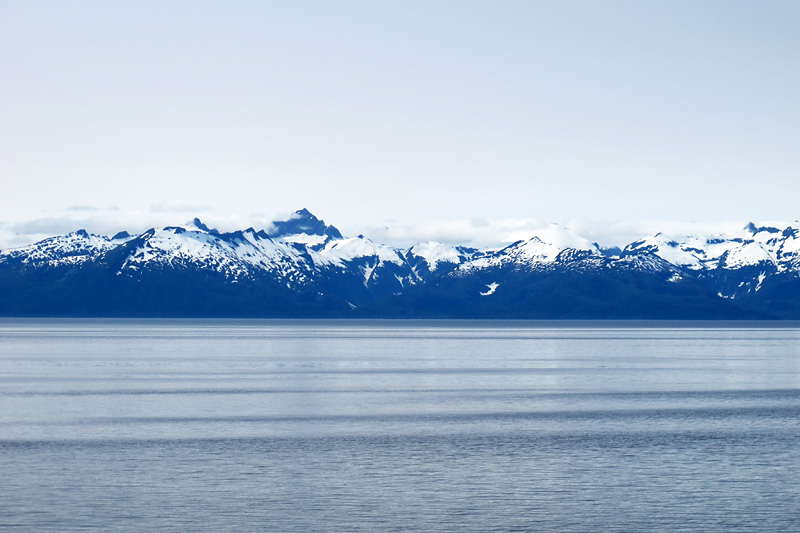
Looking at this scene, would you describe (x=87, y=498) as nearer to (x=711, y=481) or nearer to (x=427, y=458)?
(x=427, y=458)

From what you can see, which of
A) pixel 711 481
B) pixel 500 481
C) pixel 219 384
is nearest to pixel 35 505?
pixel 500 481

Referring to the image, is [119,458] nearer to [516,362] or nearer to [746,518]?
[746,518]

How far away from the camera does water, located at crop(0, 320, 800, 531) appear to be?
37094 mm

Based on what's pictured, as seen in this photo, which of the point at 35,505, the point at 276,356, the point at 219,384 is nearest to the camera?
the point at 35,505

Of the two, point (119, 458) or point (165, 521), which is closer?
point (165, 521)

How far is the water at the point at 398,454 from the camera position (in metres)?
37.1

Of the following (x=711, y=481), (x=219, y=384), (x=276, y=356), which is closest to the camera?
(x=711, y=481)

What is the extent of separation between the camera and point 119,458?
4959cm

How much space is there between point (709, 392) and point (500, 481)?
52369 mm

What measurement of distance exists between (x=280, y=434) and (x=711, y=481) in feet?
83.3

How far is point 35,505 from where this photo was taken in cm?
3831

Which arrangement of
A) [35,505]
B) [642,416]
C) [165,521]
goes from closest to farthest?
[165,521] < [35,505] < [642,416]

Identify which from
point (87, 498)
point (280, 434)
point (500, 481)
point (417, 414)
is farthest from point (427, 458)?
point (417, 414)

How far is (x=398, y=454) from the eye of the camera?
5147 cm
